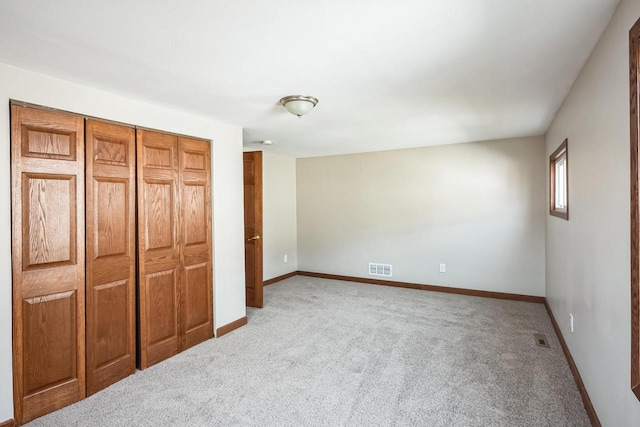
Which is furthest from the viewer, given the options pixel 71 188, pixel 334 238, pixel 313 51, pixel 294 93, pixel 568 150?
pixel 334 238

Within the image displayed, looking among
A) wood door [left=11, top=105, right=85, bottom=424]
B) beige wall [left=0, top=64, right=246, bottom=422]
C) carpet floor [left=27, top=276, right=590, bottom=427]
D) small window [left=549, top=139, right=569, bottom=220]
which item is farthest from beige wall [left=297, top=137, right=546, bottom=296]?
wood door [left=11, top=105, right=85, bottom=424]

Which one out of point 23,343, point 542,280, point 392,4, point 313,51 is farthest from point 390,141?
point 23,343

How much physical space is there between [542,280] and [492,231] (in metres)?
0.87

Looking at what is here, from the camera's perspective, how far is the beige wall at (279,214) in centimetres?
593

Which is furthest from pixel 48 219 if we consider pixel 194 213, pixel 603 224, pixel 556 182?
pixel 556 182

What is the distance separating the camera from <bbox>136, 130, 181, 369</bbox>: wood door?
2.96 meters

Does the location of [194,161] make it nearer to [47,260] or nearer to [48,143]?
[48,143]

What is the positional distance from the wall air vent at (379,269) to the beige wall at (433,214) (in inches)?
3.1

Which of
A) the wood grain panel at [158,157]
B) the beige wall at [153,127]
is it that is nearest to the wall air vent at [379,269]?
the beige wall at [153,127]

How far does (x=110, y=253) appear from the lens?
2.73 meters

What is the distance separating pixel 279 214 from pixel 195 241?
286 centimetres

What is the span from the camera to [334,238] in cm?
629

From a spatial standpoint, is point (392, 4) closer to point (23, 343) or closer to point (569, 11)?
point (569, 11)

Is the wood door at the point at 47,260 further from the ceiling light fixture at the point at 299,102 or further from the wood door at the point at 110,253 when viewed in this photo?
the ceiling light fixture at the point at 299,102
